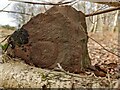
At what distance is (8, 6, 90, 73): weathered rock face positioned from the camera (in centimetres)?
187

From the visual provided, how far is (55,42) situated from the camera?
1.88 meters

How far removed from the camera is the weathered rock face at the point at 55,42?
6.13ft

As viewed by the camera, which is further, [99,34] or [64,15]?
[99,34]

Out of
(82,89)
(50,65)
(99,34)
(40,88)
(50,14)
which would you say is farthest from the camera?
(99,34)

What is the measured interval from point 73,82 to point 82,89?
0.09m

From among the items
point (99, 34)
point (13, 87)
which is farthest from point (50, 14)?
point (99, 34)

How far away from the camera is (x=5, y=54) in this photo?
2027 mm

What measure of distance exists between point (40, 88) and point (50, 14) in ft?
2.21

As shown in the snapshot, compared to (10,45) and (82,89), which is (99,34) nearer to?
(10,45)

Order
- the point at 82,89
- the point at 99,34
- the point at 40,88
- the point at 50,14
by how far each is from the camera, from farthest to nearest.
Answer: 1. the point at 99,34
2. the point at 50,14
3. the point at 40,88
4. the point at 82,89

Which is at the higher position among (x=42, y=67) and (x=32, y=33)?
(x=32, y=33)

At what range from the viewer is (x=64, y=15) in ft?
6.42

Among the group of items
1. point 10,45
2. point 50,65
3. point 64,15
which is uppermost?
point 64,15

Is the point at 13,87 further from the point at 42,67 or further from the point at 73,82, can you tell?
the point at 73,82
